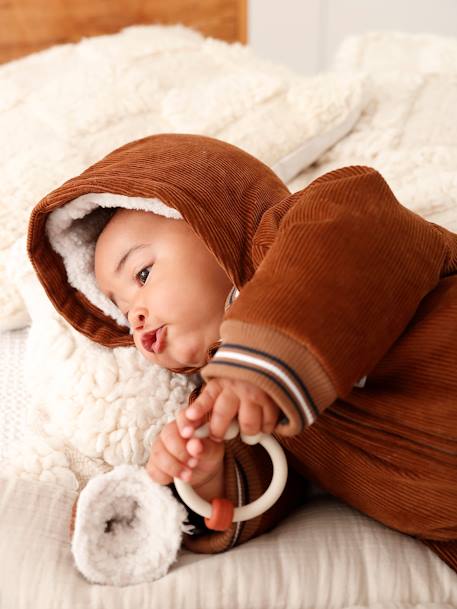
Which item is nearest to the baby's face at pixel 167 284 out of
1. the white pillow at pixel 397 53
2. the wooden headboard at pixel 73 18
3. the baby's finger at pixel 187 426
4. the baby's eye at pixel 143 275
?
the baby's eye at pixel 143 275

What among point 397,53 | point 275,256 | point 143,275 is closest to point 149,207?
point 143,275

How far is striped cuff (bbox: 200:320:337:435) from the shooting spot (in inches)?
22.0

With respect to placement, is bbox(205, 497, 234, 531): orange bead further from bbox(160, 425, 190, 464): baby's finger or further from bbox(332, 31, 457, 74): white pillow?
bbox(332, 31, 457, 74): white pillow

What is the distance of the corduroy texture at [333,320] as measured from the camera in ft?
1.91

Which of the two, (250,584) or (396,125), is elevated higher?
(396,125)

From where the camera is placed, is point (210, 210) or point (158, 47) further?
point (158, 47)

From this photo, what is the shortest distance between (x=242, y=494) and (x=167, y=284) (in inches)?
10.7

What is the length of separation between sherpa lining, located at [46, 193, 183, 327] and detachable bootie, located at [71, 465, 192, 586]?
324mm

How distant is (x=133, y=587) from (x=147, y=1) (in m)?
1.61

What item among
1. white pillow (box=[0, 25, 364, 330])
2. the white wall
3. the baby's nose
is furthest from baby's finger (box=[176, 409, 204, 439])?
the white wall

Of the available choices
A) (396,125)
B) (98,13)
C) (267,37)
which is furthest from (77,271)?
(267,37)

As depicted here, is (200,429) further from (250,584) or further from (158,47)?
(158,47)

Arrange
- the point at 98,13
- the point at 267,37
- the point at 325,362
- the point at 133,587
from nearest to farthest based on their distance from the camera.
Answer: the point at 325,362
the point at 133,587
the point at 98,13
the point at 267,37

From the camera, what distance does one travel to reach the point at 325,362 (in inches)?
22.7
